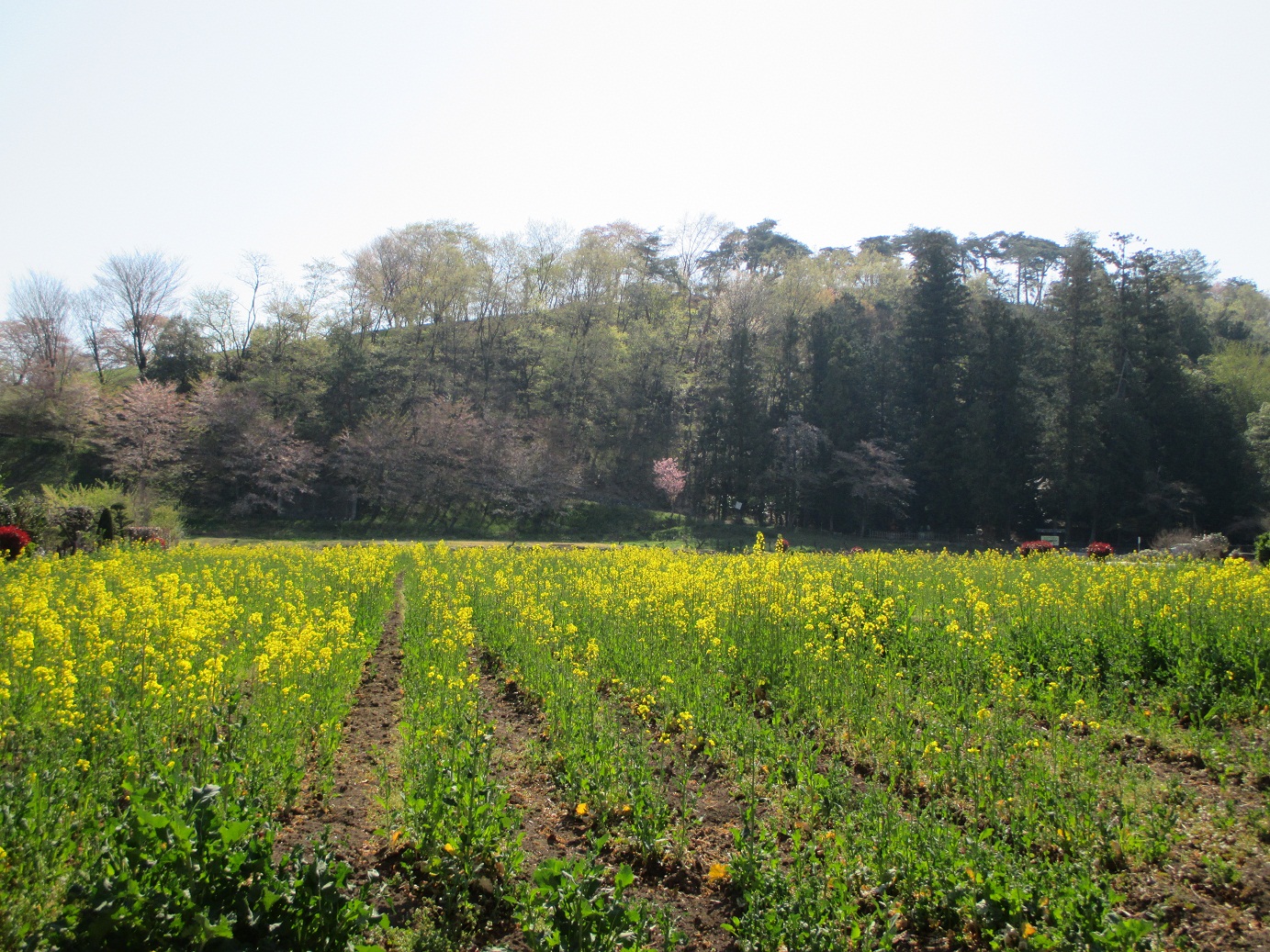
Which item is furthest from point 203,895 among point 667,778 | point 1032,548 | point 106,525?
point 106,525

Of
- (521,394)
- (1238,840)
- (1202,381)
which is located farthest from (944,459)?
(1238,840)

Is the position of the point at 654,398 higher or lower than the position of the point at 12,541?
higher

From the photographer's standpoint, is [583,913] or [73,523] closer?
[583,913]

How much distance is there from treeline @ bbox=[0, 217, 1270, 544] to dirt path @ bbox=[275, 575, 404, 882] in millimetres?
31475

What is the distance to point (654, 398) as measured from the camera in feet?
147

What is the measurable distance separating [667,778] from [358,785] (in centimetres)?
213

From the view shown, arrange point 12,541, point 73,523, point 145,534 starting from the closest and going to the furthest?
point 12,541, point 73,523, point 145,534

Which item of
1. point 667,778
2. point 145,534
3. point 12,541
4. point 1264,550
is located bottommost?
point 667,778

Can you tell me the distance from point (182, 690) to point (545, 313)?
42438mm

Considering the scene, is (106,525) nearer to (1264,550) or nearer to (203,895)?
(203,895)

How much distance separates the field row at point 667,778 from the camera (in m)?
3.31

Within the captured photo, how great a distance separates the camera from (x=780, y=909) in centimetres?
360

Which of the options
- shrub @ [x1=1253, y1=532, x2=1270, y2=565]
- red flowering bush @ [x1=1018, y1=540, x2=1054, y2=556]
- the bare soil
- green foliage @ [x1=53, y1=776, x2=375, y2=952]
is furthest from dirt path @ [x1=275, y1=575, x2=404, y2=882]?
shrub @ [x1=1253, y1=532, x2=1270, y2=565]

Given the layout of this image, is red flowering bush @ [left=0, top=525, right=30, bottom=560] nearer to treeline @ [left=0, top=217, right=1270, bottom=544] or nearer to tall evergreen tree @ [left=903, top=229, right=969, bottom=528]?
treeline @ [left=0, top=217, right=1270, bottom=544]
